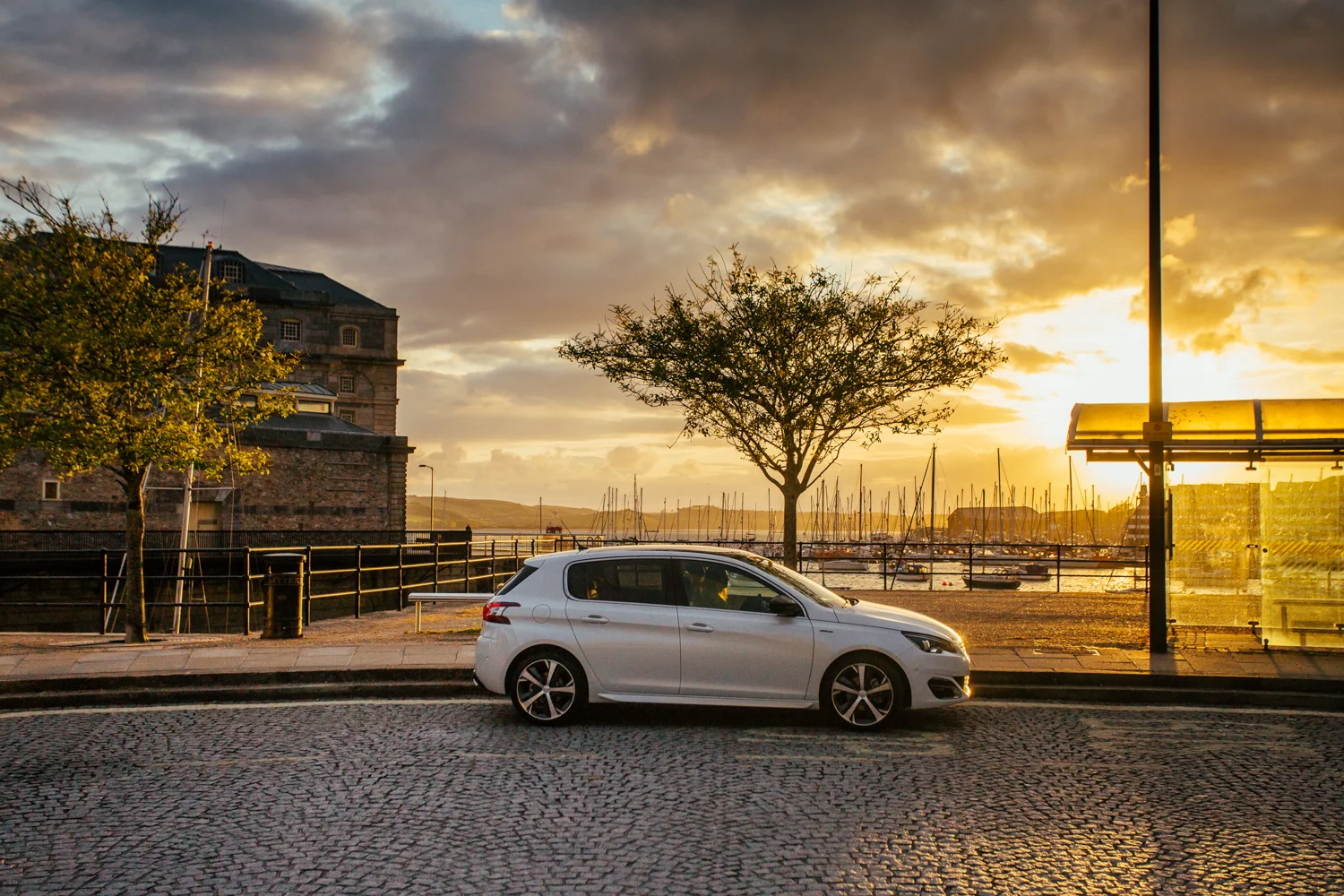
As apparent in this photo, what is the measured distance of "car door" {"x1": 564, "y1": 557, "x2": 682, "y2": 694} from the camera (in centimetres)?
939

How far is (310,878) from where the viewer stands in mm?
5355

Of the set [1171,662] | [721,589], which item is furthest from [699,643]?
[1171,662]

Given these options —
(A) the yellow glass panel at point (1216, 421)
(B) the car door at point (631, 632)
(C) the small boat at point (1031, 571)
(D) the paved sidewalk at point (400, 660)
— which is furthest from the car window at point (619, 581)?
(C) the small boat at point (1031, 571)

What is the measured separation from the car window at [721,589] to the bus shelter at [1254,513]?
6.13 meters

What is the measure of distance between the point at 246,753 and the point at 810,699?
14.7ft

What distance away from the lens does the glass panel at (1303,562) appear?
13.4 metres

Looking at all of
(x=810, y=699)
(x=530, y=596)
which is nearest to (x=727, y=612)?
(x=810, y=699)

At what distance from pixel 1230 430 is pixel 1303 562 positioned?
201cm

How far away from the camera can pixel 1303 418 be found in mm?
14648

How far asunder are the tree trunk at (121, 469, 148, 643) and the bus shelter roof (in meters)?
13.2

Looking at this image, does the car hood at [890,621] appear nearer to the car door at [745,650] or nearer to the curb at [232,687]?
the car door at [745,650]

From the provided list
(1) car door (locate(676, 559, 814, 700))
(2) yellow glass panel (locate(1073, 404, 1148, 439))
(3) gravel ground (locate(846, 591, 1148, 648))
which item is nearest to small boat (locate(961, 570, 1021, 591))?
(3) gravel ground (locate(846, 591, 1148, 648))

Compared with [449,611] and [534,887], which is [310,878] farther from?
[449,611]

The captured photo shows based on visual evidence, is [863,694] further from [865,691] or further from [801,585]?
[801,585]
